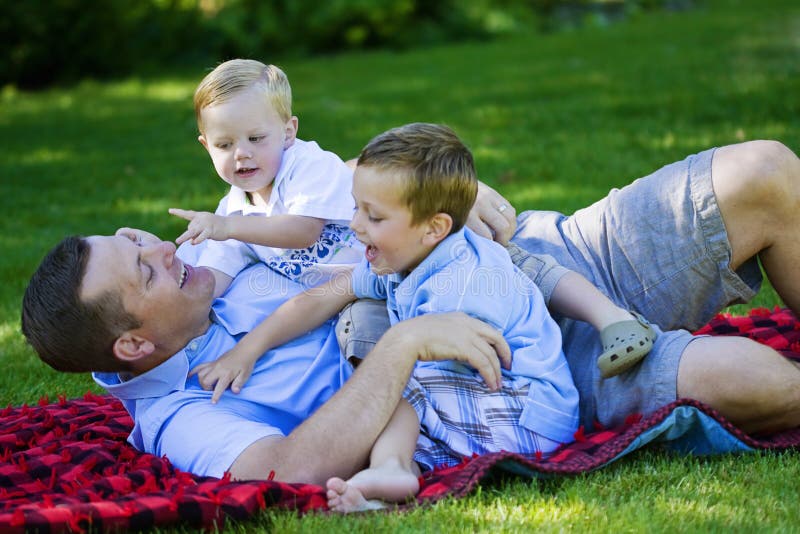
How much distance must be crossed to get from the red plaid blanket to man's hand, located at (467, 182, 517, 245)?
0.76 metres

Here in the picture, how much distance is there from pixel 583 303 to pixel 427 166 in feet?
2.28

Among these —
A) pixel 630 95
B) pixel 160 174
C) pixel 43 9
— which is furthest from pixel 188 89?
pixel 630 95

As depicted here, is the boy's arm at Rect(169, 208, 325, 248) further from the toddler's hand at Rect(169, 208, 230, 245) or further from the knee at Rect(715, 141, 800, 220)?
the knee at Rect(715, 141, 800, 220)

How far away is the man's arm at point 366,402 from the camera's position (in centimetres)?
293

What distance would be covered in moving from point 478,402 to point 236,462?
76cm

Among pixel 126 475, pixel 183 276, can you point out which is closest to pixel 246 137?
pixel 183 276

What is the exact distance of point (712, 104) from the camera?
334 inches

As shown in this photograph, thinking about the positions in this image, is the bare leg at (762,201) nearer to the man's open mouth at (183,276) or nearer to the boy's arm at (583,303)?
the boy's arm at (583,303)

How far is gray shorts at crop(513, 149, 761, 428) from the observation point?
10.7 feet

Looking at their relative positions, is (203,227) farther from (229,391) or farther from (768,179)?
(768,179)

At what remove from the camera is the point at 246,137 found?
3588mm

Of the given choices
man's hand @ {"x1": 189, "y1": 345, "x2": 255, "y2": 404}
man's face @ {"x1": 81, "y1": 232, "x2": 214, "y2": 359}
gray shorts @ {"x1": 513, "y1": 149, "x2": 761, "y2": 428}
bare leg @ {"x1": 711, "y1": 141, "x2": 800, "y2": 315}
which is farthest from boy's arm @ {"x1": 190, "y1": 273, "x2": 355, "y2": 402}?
bare leg @ {"x1": 711, "y1": 141, "x2": 800, "y2": 315}

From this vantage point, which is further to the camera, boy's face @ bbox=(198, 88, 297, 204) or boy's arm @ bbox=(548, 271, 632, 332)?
boy's face @ bbox=(198, 88, 297, 204)

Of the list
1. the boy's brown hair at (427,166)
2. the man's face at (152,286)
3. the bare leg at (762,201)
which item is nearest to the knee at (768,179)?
Result: the bare leg at (762,201)
